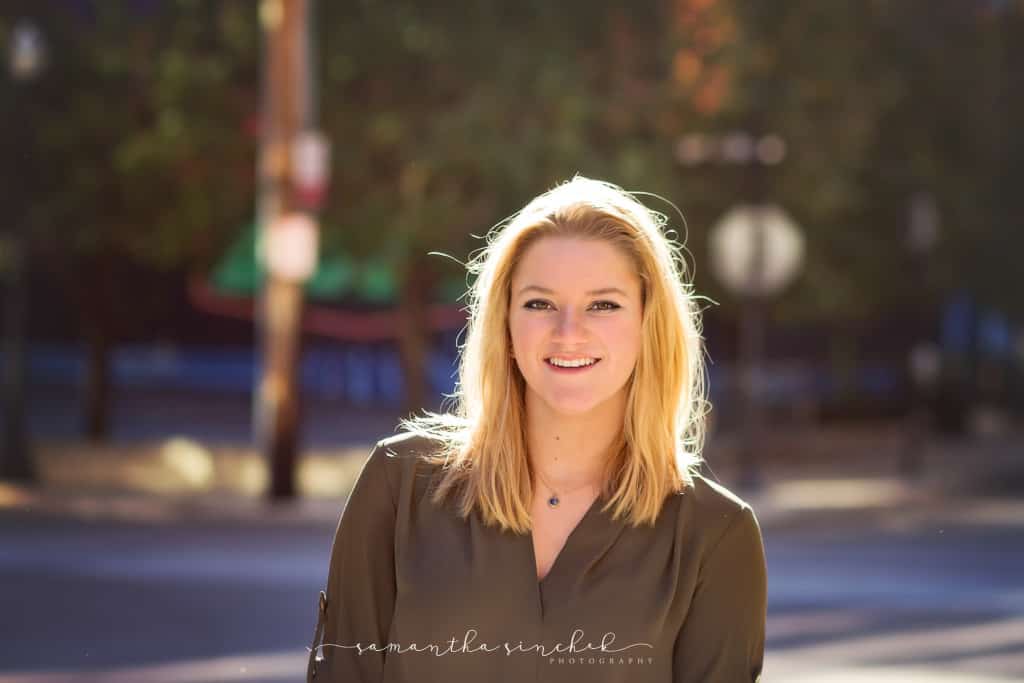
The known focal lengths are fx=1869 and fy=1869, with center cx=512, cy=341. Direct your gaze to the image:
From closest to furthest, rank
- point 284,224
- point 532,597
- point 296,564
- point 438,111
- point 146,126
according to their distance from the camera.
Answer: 1. point 532,597
2. point 296,564
3. point 284,224
4. point 438,111
5. point 146,126

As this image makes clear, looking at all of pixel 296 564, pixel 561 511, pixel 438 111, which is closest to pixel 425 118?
pixel 438 111

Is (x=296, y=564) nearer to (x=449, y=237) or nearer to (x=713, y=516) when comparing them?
(x=449, y=237)

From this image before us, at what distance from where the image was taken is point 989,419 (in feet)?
121

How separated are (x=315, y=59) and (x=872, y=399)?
18507mm

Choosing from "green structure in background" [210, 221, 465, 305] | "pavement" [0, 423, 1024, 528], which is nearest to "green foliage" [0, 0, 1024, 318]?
"green structure in background" [210, 221, 465, 305]

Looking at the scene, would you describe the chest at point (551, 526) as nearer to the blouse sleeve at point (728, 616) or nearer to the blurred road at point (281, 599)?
the blouse sleeve at point (728, 616)

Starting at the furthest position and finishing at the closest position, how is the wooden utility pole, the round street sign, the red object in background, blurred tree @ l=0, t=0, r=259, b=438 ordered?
the red object in background, blurred tree @ l=0, t=0, r=259, b=438, the round street sign, the wooden utility pole

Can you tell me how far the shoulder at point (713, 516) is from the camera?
3350 millimetres

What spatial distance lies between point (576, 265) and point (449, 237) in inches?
816

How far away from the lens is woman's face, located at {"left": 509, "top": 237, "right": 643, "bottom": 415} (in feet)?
11.2

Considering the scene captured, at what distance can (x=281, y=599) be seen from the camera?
12.7 m

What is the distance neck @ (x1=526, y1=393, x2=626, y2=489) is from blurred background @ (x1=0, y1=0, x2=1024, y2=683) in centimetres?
624

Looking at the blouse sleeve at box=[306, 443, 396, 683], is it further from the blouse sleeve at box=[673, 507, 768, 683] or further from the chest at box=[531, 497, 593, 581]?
the blouse sleeve at box=[673, 507, 768, 683]

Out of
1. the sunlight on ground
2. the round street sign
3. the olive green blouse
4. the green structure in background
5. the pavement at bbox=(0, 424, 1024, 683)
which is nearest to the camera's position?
the olive green blouse
